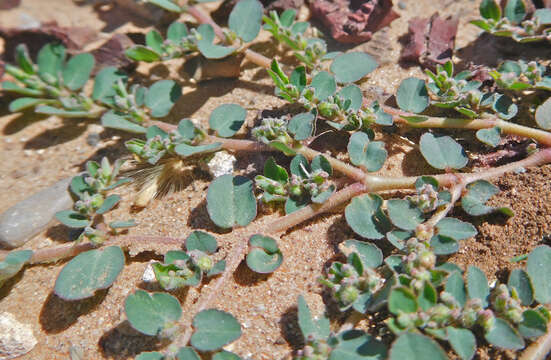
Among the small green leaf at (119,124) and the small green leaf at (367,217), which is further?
the small green leaf at (119,124)

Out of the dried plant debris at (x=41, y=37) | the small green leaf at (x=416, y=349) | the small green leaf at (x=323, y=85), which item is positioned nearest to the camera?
the small green leaf at (x=416, y=349)

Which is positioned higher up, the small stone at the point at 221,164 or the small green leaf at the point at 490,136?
the small green leaf at the point at 490,136

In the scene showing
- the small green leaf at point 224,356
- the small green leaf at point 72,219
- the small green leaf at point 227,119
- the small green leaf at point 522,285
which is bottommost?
the small green leaf at point 224,356

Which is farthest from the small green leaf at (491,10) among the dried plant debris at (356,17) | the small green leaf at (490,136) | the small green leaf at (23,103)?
the small green leaf at (23,103)

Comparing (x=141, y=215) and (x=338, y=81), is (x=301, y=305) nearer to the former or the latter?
(x=141, y=215)

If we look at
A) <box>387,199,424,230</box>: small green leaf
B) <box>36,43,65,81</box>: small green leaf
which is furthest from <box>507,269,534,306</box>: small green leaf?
<box>36,43,65,81</box>: small green leaf

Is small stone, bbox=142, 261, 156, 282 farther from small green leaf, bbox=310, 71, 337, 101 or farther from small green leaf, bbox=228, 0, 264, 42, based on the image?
small green leaf, bbox=228, 0, 264, 42

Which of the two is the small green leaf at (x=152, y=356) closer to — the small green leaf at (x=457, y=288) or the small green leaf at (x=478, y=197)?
the small green leaf at (x=457, y=288)

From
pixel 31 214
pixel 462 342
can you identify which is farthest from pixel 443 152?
pixel 31 214
